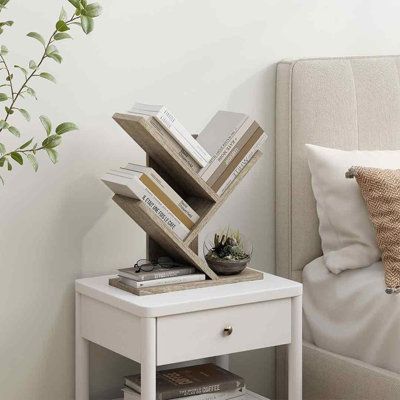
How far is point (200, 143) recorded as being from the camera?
2273 mm

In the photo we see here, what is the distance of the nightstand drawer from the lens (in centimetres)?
205

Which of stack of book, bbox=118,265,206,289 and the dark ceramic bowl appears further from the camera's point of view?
the dark ceramic bowl

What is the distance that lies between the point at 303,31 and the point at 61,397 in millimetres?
1249

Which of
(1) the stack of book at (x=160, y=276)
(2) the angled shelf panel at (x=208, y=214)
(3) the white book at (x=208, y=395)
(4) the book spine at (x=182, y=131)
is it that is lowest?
(3) the white book at (x=208, y=395)

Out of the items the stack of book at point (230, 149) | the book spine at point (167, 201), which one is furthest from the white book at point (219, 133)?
the book spine at point (167, 201)

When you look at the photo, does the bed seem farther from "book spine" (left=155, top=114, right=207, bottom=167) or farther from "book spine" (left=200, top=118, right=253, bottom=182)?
"book spine" (left=155, top=114, right=207, bottom=167)

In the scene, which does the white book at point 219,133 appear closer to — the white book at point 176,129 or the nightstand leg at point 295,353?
the white book at point 176,129

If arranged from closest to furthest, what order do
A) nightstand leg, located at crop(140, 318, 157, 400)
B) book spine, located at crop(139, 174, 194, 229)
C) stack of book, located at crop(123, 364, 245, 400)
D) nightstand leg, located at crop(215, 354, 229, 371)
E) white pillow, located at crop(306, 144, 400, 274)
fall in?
1. nightstand leg, located at crop(140, 318, 157, 400)
2. book spine, located at crop(139, 174, 194, 229)
3. stack of book, located at crop(123, 364, 245, 400)
4. white pillow, located at crop(306, 144, 400, 274)
5. nightstand leg, located at crop(215, 354, 229, 371)

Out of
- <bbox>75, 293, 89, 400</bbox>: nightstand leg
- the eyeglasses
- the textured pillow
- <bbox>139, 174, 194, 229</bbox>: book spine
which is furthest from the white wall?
the textured pillow

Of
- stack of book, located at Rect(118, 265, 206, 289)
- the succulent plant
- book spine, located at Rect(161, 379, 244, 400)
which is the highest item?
the succulent plant

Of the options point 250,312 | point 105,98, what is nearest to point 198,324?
point 250,312

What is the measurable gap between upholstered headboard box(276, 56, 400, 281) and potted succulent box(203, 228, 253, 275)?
33cm

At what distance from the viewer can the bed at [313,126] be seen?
256 cm

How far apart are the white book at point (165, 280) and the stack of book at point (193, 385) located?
0.27 m
